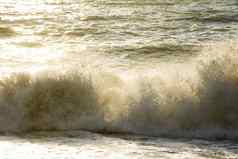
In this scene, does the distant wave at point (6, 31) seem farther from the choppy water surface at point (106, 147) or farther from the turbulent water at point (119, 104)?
the choppy water surface at point (106, 147)

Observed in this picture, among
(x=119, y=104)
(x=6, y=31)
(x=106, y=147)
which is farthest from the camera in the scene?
(x=6, y=31)

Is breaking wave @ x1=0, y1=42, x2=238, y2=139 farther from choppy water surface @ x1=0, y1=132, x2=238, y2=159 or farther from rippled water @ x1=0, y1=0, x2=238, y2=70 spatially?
rippled water @ x1=0, y1=0, x2=238, y2=70

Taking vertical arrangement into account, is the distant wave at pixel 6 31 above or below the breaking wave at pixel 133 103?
above

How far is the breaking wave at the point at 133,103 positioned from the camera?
10.9m

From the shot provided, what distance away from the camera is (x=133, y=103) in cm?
1145

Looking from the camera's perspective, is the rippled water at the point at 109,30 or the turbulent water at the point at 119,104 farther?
the rippled water at the point at 109,30

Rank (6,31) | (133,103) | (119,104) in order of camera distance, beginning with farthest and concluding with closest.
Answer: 1. (6,31)
2. (119,104)
3. (133,103)

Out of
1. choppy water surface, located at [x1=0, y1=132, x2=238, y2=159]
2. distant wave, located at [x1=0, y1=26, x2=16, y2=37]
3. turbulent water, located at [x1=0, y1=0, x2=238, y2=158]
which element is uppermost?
distant wave, located at [x1=0, y1=26, x2=16, y2=37]

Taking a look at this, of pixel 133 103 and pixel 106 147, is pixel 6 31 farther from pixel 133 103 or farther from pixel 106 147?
pixel 106 147

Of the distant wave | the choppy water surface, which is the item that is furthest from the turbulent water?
the distant wave

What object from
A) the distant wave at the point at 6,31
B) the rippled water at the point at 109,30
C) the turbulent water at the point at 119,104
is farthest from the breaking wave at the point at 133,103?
the distant wave at the point at 6,31

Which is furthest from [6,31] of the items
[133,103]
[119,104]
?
[133,103]

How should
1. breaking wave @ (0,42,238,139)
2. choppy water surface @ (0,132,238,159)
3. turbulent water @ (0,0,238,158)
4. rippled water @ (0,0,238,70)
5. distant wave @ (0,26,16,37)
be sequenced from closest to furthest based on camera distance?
choppy water surface @ (0,132,238,159), turbulent water @ (0,0,238,158), breaking wave @ (0,42,238,139), rippled water @ (0,0,238,70), distant wave @ (0,26,16,37)

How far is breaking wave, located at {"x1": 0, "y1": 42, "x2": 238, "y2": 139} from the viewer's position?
35.9ft
